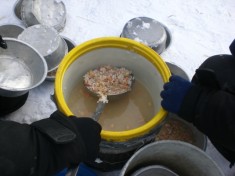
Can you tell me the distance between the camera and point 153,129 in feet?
2.77

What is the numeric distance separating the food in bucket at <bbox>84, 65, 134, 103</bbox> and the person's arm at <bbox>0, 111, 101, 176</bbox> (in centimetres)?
23

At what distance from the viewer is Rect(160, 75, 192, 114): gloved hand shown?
853 mm

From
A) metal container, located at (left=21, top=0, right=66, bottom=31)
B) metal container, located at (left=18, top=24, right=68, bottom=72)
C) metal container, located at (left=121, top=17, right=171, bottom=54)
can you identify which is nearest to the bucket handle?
metal container, located at (left=18, top=24, right=68, bottom=72)

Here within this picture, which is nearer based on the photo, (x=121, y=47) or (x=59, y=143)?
(x=59, y=143)

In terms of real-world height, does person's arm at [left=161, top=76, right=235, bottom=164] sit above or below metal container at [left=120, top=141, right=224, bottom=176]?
above

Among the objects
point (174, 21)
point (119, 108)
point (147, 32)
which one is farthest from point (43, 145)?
point (174, 21)

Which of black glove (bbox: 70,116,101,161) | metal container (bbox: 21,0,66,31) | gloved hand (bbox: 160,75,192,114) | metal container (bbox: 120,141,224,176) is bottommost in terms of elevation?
metal container (bbox: 120,141,224,176)

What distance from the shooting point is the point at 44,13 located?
53.4 inches

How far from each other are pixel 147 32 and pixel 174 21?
A: 235mm

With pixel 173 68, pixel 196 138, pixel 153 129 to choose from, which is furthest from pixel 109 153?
pixel 173 68

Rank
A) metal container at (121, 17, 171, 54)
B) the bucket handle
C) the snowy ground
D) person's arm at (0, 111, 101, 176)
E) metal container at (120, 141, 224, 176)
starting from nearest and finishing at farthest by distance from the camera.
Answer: person's arm at (0, 111, 101, 176)
metal container at (120, 141, 224, 176)
the bucket handle
metal container at (121, 17, 171, 54)
the snowy ground

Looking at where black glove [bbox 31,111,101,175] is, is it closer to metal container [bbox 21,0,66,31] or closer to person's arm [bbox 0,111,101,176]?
person's arm [bbox 0,111,101,176]

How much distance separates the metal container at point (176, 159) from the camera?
0.90 m

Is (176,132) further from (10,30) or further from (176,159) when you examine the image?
(10,30)
